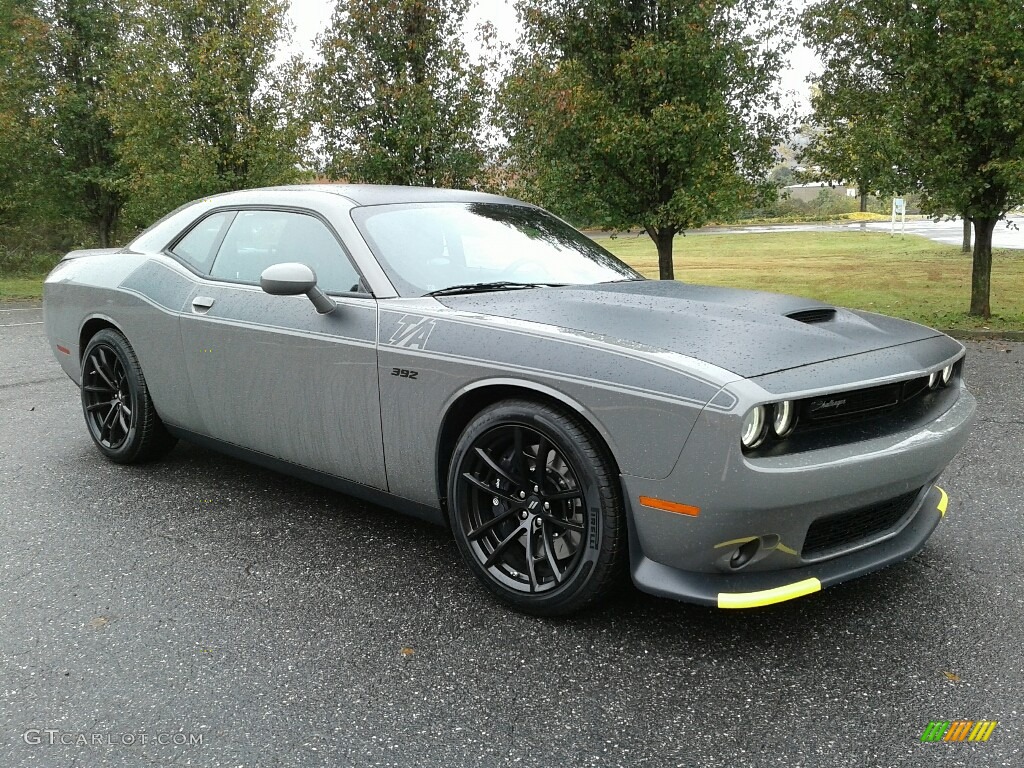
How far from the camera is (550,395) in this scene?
2822mm

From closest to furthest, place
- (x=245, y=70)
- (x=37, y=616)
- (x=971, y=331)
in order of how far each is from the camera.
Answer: (x=37, y=616)
(x=971, y=331)
(x=245, y=70)

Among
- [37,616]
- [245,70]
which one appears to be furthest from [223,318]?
[245,70]

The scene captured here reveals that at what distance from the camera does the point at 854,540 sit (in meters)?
2.84

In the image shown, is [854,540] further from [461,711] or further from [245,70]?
[245,70]

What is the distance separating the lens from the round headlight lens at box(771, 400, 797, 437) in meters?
2.59

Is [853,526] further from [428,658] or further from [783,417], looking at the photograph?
[428,658]

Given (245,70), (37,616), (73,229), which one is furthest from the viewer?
(73,229)

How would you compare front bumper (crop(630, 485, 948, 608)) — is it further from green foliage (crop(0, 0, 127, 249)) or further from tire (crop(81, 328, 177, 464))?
green foliage (crop(0, 0, 127, 249))

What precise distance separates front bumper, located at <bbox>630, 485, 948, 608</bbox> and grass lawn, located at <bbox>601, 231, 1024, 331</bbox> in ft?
27.3

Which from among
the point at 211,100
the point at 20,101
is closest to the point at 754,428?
the point at 211,100

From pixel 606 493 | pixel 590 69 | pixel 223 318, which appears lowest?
pixel 606 493

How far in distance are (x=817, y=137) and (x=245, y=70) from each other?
9520 millimetres

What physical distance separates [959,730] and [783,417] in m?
0.94

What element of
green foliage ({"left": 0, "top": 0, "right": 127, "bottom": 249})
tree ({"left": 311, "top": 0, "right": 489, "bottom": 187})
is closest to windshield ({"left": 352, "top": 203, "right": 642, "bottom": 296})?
tree ({"left": 311, "top": 0, "right": 489, "bottom": 187})
